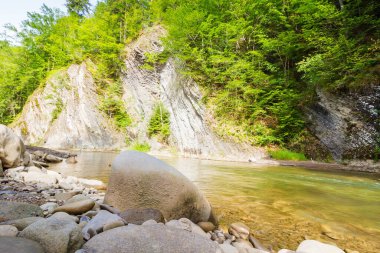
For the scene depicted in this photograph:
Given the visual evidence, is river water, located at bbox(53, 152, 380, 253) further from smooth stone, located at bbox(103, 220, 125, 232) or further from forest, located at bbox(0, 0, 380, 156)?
forest, located at bbox(0, 0, 380, 156)

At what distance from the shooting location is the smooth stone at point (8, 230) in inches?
84.5

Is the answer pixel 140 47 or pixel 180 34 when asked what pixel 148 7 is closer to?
pixel 140 47

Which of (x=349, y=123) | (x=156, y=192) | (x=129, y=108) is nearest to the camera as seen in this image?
(x=156, y=192)

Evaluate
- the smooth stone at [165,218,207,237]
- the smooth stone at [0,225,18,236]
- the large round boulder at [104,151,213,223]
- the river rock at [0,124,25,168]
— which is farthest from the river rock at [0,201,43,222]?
the river rock at [0,124,25,168]

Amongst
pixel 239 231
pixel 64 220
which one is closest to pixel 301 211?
pixel 239 231

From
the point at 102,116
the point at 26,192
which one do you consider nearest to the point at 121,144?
the point at 102,116

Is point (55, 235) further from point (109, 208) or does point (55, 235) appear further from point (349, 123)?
point (349, 123)

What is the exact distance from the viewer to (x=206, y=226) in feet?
11.4

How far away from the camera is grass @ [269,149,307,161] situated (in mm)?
14528

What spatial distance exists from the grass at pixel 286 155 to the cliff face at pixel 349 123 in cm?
156

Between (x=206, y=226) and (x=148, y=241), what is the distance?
1462mm

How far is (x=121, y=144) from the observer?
24750 mm

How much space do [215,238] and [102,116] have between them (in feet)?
81.9

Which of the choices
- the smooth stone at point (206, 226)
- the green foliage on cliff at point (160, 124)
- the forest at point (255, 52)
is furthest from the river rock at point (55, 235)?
the green foliage on cliff at point (160, 124)
